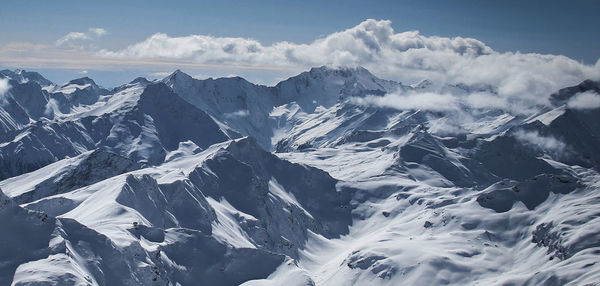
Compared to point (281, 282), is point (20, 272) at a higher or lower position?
higher

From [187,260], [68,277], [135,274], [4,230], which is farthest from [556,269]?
[4,230]

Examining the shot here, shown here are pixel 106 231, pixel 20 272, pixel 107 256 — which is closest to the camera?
pixel 20 272

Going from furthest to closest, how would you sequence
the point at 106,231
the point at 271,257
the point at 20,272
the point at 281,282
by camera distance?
1. the point at 271,257
2. the point at 281,282
3. the point at 106,231
4. the point at 20,272

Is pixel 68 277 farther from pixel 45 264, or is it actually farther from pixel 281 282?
pixel 281 282

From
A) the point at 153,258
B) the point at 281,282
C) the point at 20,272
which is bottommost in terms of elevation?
the point at 281,282

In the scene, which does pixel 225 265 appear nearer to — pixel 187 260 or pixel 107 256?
pixel 187 260

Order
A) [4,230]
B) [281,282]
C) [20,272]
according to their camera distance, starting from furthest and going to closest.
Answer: [281,282] < [4,230] < [20,272]

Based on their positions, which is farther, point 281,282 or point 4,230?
point 281,282

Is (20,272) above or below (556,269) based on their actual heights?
above

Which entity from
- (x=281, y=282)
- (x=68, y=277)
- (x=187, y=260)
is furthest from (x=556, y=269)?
(x=68, y=277)
